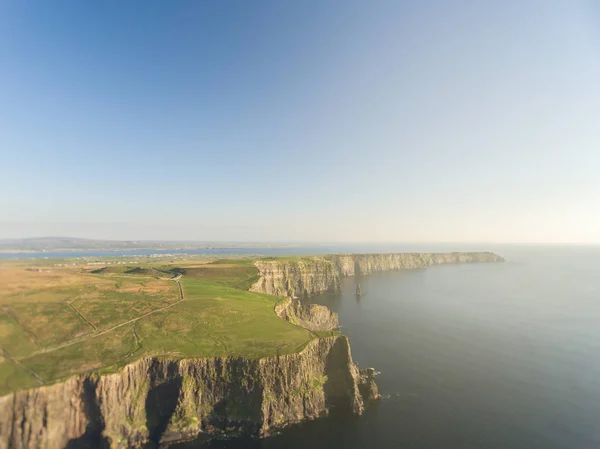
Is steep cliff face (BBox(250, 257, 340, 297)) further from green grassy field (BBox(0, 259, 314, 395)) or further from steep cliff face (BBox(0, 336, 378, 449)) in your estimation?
steep cliff face (BBox(0, 336, 378, 449))

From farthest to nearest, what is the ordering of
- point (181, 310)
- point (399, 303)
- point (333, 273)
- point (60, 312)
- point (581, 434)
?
1. point (333, 273)
2. point (399, 303)
3. point (181, 310)
4. point (60, 312)
5. point (581, 434)

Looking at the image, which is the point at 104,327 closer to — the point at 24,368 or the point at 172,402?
the point at 24,368

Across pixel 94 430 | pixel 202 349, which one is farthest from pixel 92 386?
pixel 202 349

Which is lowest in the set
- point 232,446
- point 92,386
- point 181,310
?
point 232,446

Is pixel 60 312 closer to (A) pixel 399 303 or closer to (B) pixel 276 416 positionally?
Answer: (B) pixel 276 416

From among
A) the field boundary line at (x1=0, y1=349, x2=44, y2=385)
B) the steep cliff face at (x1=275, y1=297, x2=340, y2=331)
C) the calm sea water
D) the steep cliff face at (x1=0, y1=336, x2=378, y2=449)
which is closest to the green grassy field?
the field boundary line at (x1=0, y1=349, x2=44, y2=385)
